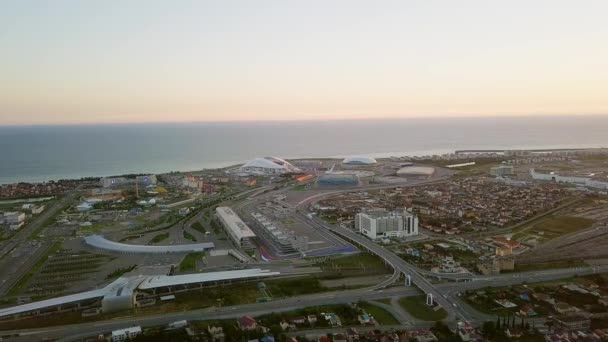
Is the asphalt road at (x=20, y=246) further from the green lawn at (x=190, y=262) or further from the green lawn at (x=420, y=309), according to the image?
the green lawn at (x=420, y=309)

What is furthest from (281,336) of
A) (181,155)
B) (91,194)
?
(181,155)

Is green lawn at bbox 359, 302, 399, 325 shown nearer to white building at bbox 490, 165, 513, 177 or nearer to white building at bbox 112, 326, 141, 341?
white building at bbox 112, 326, 141, 341

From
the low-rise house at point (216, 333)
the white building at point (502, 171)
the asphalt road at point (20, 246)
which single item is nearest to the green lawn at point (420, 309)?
the low-rise house at point (216, 333)

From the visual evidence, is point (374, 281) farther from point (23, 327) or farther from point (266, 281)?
point (23, 327)

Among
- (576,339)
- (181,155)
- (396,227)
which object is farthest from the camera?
(181,155)

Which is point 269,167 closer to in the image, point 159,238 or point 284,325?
point 159,238

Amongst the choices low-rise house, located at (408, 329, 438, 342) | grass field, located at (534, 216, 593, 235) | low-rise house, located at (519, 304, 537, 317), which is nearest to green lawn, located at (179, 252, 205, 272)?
low-rise house, located at (408, 329, 438, 342)
